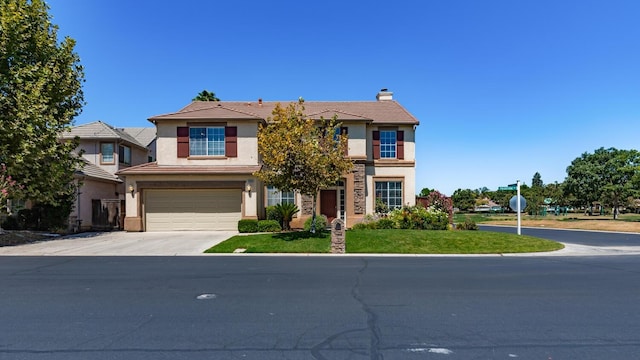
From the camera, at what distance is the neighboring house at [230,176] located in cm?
2116

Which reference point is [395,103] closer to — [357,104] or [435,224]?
[357,104]

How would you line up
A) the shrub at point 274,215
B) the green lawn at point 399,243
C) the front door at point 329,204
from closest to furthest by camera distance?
the green lawn at point 399,243 < the shrub at point 274,215 < the front door at point 329,204

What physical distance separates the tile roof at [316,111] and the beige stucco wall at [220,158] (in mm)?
530

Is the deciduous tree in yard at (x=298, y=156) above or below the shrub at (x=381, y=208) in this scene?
above

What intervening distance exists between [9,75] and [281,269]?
16.0 meters

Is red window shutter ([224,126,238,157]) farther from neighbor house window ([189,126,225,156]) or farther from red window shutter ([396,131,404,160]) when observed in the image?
red window shutter ([396,131,404,160])

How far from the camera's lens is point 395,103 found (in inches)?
1063

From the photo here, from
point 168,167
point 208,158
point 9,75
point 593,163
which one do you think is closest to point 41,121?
point 9,75

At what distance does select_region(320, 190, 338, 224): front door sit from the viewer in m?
23.1

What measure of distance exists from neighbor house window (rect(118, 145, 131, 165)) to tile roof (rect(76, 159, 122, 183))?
1.74 meters

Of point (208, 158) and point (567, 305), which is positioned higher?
point (208, 158)

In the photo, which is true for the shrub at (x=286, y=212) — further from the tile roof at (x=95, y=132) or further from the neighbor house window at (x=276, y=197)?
the tile roof at (x=95, y=132)

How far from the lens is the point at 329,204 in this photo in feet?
76.0

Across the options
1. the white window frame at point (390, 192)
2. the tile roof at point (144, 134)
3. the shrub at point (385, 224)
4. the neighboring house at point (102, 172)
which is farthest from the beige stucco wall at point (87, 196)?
the white window frame at point (390, 192)
